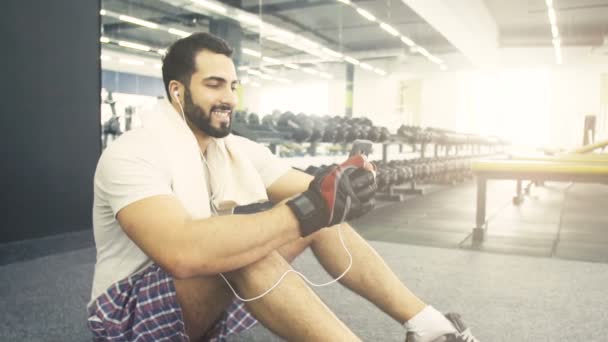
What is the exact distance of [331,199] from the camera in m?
0.99

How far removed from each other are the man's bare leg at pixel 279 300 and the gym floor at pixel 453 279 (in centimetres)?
52

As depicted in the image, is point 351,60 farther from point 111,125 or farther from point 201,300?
point 201,300

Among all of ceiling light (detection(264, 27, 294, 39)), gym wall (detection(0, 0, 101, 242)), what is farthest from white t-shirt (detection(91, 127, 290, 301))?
ceiling light (detection(264, 27, 294, 39))

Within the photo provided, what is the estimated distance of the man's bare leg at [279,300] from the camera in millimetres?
985

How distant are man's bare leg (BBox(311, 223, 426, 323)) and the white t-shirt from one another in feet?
1.47

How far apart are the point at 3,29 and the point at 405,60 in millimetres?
9022

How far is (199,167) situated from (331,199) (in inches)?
13.3

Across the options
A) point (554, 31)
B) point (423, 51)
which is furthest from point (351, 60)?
point (554, 31)

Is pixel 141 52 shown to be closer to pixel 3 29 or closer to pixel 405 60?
pixel 3 29

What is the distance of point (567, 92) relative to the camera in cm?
1105

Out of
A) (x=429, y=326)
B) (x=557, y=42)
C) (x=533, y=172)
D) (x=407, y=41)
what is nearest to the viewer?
(x=429, y=326)

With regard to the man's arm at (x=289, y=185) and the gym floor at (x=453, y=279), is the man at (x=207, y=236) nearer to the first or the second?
A: the man's arm at (x=289, y=185)

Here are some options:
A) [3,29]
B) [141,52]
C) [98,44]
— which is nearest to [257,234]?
[3,29]

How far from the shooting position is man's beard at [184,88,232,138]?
1240 millimetres
